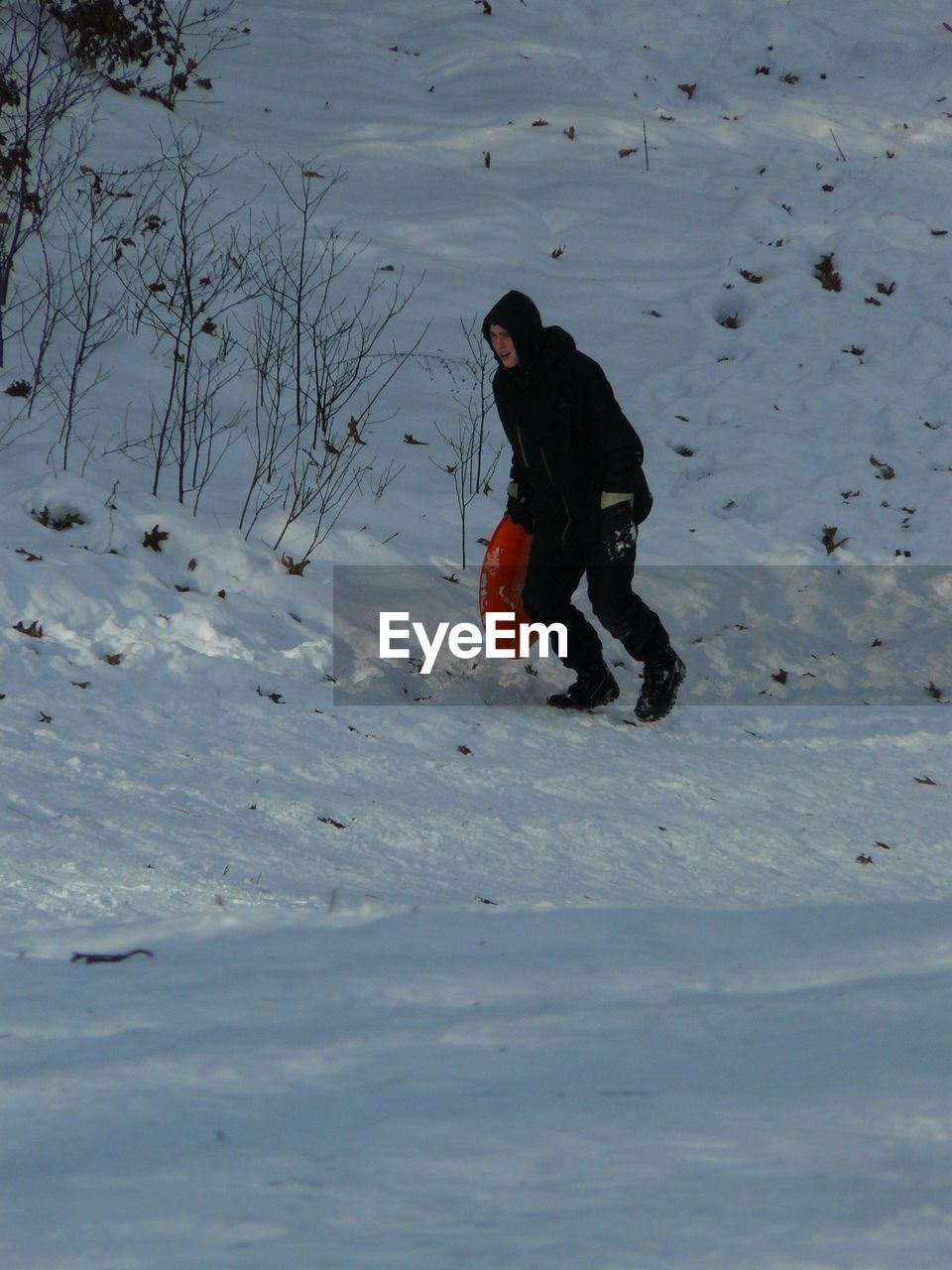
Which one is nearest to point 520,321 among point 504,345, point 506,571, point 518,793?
point 504,345

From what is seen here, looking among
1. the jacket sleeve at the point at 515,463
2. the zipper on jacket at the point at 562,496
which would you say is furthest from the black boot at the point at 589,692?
the jacket sleeve at the point at 515,463

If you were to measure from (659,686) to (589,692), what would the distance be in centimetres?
31

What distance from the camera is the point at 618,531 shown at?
493cm

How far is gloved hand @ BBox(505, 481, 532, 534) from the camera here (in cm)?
522

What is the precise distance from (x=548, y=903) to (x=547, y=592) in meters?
1.98

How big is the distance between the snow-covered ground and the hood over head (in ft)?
5.08

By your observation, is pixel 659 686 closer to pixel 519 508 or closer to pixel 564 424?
pixel 519 508

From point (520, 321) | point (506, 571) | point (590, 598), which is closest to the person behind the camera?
point (520, 321)

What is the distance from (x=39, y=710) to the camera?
4465 mm

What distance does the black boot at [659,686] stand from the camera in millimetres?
5324

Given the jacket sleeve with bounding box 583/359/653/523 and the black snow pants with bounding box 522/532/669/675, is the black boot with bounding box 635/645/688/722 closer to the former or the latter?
the black snow pants with bounding box 522/532/669/675

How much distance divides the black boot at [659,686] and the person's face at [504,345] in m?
1.42

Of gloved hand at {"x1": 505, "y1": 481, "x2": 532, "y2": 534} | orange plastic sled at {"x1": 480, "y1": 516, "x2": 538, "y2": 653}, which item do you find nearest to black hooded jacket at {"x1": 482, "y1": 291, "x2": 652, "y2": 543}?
gloved hand at {"x1": 505, "y1": 481, "x2": 532, "y2": 534}

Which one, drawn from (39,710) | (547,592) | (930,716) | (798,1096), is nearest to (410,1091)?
(798,1096)
